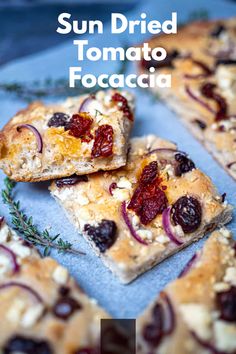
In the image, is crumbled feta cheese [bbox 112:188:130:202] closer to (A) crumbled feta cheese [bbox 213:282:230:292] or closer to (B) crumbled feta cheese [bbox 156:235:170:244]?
(B) crumbled feta cheese [bbox 156:235:170:244]

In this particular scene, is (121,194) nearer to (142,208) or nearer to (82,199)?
(142,208)

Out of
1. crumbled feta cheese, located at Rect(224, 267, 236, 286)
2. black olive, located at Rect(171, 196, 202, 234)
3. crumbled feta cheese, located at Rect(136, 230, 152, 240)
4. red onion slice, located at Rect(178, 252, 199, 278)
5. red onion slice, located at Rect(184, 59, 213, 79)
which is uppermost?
red onion slice, located at Rect(184, 59, 213, 79)

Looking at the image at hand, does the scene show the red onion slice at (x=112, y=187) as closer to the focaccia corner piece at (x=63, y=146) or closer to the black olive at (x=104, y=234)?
the focaccia corner piece at (x=63, y=146)

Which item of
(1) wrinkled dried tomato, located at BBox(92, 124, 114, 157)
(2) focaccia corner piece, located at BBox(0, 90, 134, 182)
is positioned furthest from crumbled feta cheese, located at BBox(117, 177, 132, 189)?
(1) wrinkled dried tomato, located at BBox(92, 124, 114, 157)

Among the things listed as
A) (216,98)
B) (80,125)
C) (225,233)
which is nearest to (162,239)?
(225,233)

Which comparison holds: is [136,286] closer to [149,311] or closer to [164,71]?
[149,311]

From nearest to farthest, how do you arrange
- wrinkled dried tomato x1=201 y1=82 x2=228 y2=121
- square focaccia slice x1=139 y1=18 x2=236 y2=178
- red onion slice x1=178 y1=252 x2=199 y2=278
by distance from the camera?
red onion slice x1=178 y1=252 x2=199 y2=278 < square focaccia slice x1=139 y1=18 x2=236 y2=178 < wrinkled dried tomato x1=201 y1=82 x2=228 y2=121

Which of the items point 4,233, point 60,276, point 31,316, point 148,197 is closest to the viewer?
point 31,316
